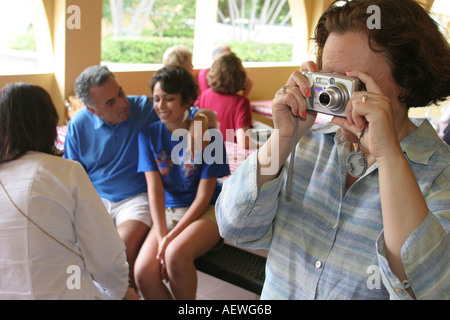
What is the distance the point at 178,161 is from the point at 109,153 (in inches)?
16.8

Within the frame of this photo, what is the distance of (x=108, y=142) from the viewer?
2396mm

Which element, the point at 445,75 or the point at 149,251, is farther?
the point at 149,251

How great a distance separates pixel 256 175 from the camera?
0.98 metres

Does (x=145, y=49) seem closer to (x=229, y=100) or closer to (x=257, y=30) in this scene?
(x=257, y=30)

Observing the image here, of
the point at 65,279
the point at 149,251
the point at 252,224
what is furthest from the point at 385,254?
the point at 149,251

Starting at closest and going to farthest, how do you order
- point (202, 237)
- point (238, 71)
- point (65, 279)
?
point (65, 279) → point (202, 237) → point (238, 71)

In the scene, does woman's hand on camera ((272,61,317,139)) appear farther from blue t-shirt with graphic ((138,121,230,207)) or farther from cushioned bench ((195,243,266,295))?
blue t-shirt with graphic ((138,121,230,207))

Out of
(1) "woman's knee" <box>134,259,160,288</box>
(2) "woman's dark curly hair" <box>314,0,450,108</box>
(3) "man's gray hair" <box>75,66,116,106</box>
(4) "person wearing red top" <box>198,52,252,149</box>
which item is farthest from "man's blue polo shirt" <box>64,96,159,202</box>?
(2) "woman's dark curly hair" <box>314,0,450,108</box>

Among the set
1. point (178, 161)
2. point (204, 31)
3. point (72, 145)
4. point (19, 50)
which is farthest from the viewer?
point (19, 50)

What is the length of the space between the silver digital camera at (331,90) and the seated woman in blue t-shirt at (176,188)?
1.22 meters

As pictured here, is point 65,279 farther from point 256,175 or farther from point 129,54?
point 129,54

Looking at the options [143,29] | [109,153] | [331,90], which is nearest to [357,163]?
[331,90]
